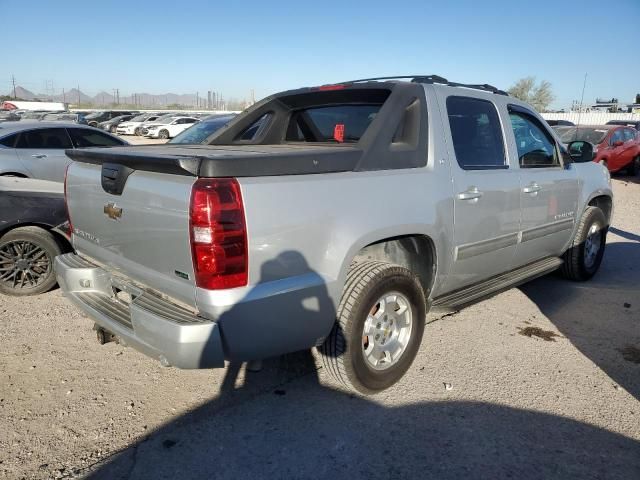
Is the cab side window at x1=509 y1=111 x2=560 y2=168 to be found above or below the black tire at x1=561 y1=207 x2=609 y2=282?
above

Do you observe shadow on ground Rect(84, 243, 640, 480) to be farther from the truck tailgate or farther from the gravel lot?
the truck tailgate

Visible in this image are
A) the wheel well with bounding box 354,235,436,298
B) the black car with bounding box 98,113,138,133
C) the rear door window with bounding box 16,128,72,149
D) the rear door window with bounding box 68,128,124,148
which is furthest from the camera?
the black car with bounding box 98,113,138,133

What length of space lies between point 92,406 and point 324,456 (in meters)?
1.50

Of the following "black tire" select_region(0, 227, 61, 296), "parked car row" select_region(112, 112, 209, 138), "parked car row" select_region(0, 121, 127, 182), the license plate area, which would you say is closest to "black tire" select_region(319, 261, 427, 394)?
the license plate area

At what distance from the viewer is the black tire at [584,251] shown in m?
5.12

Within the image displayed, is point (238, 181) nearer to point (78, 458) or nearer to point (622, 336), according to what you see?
point (78, 458)

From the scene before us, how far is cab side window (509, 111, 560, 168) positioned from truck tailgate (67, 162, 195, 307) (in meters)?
2.89

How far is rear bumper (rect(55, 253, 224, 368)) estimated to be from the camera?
2.36 metres

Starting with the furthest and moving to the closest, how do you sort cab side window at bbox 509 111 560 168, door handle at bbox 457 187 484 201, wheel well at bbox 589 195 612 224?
wheel well at bbox 589 195 612 224 < cab side window at bbox 509 111 560 168 < door handle at bbox 457 187 484 201

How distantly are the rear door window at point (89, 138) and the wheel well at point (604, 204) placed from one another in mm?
7767

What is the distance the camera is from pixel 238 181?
2.31 metres

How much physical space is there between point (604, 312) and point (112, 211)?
4.38 metres

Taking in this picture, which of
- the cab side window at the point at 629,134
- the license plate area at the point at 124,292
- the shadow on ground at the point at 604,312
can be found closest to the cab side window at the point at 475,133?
the shadow on ground at the point at 604,312

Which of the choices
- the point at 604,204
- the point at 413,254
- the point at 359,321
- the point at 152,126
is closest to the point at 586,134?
the point at 604,204
